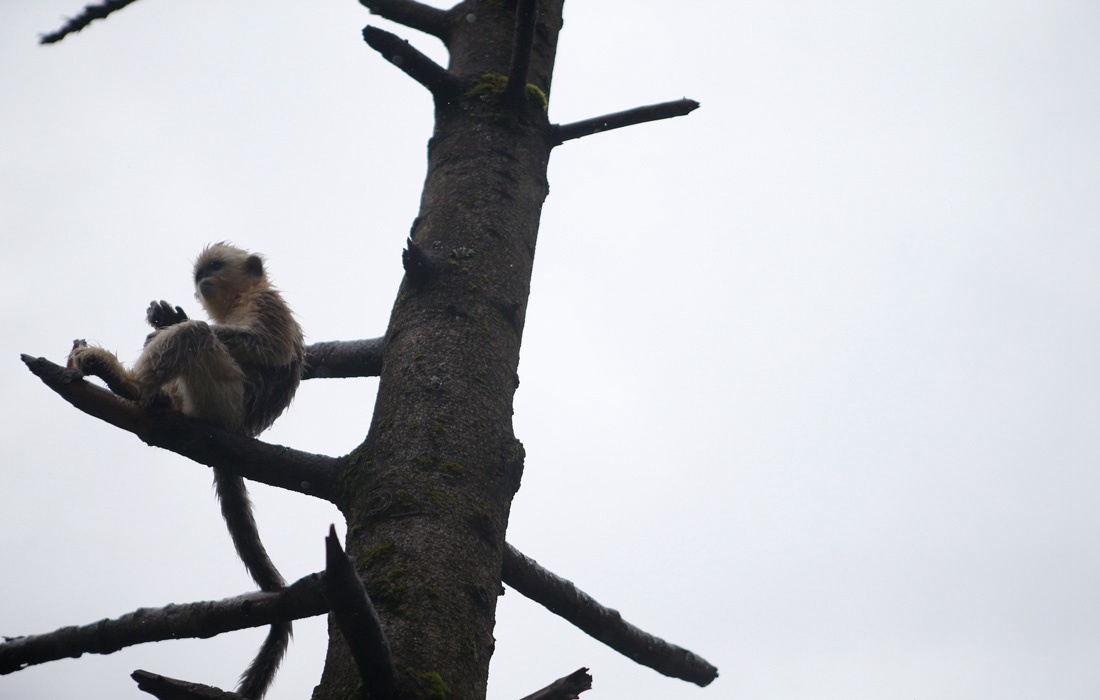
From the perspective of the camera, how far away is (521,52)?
328 cm

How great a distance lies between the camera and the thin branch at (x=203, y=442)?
2914 mm

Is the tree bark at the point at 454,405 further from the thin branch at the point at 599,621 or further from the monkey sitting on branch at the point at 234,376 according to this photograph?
the monkey sitting on branch at the point at 234,376

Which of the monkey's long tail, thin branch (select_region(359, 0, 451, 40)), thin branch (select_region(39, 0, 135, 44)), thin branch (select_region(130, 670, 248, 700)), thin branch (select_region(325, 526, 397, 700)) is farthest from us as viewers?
the monkey's long tail

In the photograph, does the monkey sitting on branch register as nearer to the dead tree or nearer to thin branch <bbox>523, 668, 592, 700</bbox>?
the dead tree

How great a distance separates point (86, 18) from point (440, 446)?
1818mm

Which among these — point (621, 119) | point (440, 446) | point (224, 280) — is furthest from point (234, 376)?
point (440, 446)

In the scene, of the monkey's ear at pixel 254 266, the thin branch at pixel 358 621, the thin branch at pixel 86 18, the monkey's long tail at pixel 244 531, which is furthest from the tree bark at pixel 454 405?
the monkey's ear at pixel 254 266

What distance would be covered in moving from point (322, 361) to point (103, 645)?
1598 millimetres

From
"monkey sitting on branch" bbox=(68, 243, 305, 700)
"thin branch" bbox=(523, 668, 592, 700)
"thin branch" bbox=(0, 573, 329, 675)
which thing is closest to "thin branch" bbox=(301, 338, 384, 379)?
"monkey sitting on branch" bbox=(68, 243, 305, 700)

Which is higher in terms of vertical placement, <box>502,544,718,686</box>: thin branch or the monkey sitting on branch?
the monkey sitting on branch

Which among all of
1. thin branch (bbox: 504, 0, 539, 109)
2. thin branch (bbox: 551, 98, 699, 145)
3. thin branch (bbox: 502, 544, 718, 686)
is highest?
thin branch (bbox: 551, 98, 699, 145)

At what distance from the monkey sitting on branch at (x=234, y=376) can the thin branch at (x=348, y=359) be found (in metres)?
0.55

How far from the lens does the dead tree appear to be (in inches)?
84.9

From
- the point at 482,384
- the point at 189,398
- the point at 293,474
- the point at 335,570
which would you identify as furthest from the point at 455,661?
the point at 189,398
